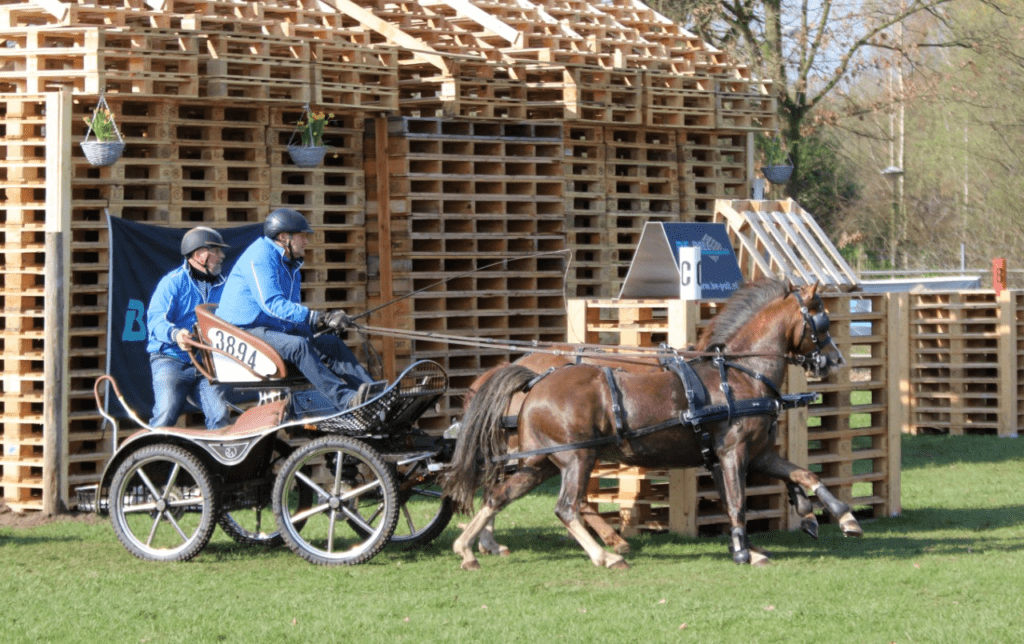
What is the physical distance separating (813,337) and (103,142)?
20.2 ft

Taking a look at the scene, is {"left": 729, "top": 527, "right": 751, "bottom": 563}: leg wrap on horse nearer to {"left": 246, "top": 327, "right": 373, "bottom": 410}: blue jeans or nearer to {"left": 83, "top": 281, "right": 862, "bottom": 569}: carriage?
{"left": 83, "top": 281, "right": 862, "bottom": 569}: carriage

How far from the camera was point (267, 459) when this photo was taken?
33.5ft

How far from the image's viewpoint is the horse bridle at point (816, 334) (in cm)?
988

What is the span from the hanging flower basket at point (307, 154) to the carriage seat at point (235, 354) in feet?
12.4

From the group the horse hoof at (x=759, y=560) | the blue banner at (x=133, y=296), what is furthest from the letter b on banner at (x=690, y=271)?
the blue banner at (x=133, y=296)

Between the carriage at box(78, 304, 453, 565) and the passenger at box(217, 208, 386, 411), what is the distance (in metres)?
0.13

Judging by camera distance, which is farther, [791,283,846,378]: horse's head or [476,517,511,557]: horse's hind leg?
[476,517,511,557]: horse's hind leg

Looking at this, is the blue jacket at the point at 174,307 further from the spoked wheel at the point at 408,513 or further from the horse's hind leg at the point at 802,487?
the horse's hind leg at the point at 802,487

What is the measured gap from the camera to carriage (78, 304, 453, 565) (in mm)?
9578

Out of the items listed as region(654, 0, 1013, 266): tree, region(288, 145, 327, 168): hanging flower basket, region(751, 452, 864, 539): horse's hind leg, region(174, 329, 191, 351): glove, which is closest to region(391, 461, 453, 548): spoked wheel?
region(174, 329, 191, 351): glove

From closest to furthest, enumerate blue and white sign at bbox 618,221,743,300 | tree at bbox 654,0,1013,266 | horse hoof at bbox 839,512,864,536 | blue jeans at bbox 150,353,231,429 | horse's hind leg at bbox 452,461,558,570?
Result: horse hoof at bbox 839,512,864,536 < horse's hind leg at bbox 452,461,558,570 < blue jeans at bbox 150,353,231,429 < blue and white sign at bbox 618,221,743,300 < tree at bbox 654,0,1013,266

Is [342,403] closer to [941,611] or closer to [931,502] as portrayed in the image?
[941,611]

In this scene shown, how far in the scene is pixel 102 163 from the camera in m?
12.2

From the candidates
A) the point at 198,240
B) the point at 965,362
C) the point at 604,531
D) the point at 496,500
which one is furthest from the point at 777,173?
the point at 496,500
